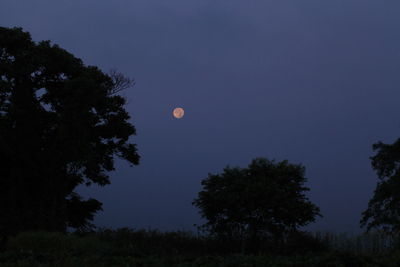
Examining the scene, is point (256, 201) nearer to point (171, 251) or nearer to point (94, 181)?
point (171, 251)

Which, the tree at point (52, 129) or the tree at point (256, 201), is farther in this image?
the tree at point (52, 129)

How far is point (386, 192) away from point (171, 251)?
1232cm

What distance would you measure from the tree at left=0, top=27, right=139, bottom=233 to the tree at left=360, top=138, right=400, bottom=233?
51.3 feet

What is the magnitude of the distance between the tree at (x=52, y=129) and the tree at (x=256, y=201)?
954 cm

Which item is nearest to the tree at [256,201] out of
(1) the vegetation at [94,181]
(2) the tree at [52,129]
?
(1) the vegetation at [94,181]

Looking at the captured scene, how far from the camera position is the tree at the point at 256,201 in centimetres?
2400

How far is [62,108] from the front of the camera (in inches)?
1284

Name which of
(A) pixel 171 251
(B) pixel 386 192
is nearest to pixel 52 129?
(A) pixel 171 251

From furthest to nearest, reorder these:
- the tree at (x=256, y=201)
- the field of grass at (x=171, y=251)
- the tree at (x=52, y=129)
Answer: the tree at (x=52, y=129)
the tree at (x=256, y=201)
the field of grass at (x=171, y=251)

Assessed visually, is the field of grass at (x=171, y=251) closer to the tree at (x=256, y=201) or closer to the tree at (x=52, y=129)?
Result: the tree at (x=256, y=201)

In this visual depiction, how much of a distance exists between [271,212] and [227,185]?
258 centimetres

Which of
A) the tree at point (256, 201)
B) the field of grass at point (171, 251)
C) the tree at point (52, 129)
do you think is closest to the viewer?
the field of grass at point (171, 251)

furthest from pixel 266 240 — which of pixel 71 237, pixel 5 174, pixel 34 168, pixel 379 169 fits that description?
pixel 5 174

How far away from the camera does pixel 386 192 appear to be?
2775 cm
